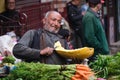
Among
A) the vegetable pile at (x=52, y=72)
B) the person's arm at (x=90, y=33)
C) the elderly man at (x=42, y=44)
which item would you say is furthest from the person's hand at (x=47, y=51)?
the person's arm at (x=90, y=33)

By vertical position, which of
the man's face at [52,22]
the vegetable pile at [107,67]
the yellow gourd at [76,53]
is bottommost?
the vegetable pile at [107,67]

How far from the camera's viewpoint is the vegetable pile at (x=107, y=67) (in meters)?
6.00

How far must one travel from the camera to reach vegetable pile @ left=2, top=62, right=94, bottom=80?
554 cm

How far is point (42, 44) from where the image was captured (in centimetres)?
675

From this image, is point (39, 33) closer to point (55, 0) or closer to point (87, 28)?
point (87, 28)

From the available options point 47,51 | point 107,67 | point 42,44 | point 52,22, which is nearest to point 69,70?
point 107,67

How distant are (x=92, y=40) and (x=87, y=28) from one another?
236 millimetres

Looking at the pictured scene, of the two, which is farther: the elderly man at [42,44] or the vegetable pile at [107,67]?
the elderly man at [42,44]

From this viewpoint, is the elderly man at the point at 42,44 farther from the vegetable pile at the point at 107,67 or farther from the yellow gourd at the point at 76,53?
the vegetable pile at the point at 107,67

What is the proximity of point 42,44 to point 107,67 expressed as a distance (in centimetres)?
106

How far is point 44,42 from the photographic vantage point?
6.75 meters

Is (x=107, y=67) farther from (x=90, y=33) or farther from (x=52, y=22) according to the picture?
(x=90, y=33)

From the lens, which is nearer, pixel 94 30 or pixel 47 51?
pixel 47 51

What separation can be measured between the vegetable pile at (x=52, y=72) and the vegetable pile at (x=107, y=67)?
0.33 meters
